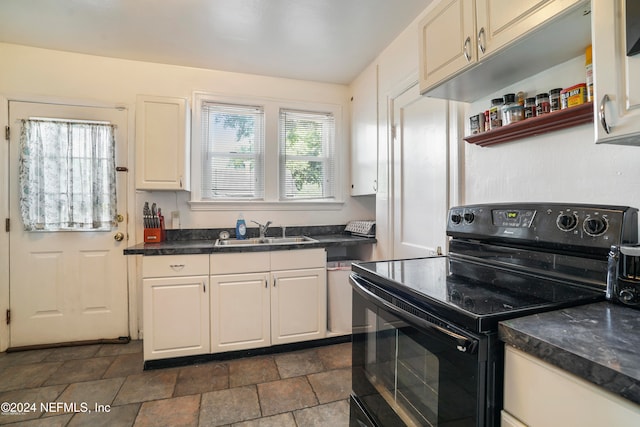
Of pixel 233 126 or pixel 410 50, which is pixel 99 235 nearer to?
pixel 233 126

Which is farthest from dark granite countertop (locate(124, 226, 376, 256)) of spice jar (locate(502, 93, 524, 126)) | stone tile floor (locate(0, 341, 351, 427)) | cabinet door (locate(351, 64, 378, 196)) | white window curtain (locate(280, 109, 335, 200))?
spice jar (locate(502, 93, 524, 126))

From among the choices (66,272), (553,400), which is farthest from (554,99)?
(66,272)

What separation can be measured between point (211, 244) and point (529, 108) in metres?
2.18

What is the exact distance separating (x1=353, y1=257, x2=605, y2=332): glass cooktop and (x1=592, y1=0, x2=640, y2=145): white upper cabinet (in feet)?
1.53

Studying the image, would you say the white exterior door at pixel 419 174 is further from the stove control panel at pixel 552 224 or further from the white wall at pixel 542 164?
the stove control panel at pixel 552 224

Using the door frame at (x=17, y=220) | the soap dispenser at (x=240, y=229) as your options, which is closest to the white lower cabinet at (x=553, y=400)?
the soap dispenser at (x=240, y=229)

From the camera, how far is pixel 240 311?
7.47 feet

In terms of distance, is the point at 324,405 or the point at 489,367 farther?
the point at 324,405

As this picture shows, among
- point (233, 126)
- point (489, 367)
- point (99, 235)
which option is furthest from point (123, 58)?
point (489, 367)

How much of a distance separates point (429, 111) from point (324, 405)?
1915 mm

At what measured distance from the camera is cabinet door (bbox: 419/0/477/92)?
1.26m

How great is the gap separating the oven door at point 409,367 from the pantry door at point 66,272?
7.68 feet

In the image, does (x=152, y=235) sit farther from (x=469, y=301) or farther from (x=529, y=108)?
(x=529, y=108)

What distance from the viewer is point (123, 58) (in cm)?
261
